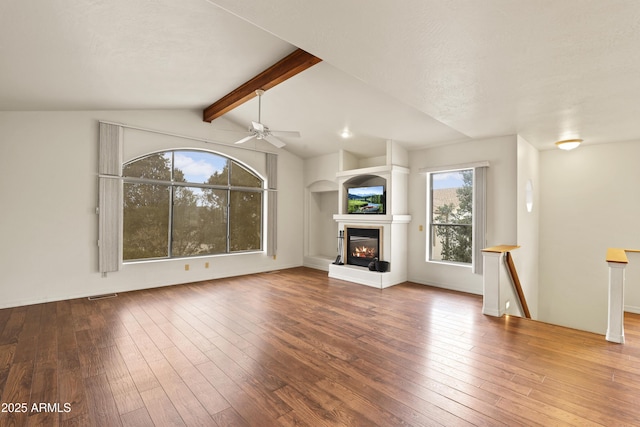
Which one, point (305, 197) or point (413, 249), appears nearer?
point (413, 249)

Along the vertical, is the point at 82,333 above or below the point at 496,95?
below

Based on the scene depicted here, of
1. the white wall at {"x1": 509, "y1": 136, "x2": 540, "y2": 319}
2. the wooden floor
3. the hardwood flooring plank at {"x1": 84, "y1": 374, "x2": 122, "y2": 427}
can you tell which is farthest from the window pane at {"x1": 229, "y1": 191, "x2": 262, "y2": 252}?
the white wall at {"x1": 509, "y1": 136, "x2": 540, "y2": 319}

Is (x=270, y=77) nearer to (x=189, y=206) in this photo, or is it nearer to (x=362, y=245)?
(x=189, y=206)

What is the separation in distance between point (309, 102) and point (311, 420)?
456cm

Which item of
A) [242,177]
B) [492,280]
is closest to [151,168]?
[242,177]

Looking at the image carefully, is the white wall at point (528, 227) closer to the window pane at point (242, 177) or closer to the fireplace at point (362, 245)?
the fireplace at point (362, 245)

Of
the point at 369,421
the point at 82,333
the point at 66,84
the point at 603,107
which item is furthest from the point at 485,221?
the point at 66,84

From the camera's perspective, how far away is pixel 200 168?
6.34 metres

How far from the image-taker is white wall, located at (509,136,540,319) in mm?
4945

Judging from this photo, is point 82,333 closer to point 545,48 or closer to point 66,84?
point 66,84

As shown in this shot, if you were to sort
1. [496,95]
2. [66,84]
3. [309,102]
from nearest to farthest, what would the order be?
[496,95]
[66,84]
[309,102]

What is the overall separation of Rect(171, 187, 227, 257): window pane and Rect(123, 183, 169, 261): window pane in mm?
205

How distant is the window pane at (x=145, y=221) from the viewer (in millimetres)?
5484

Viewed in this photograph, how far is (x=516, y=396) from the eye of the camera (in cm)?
231
